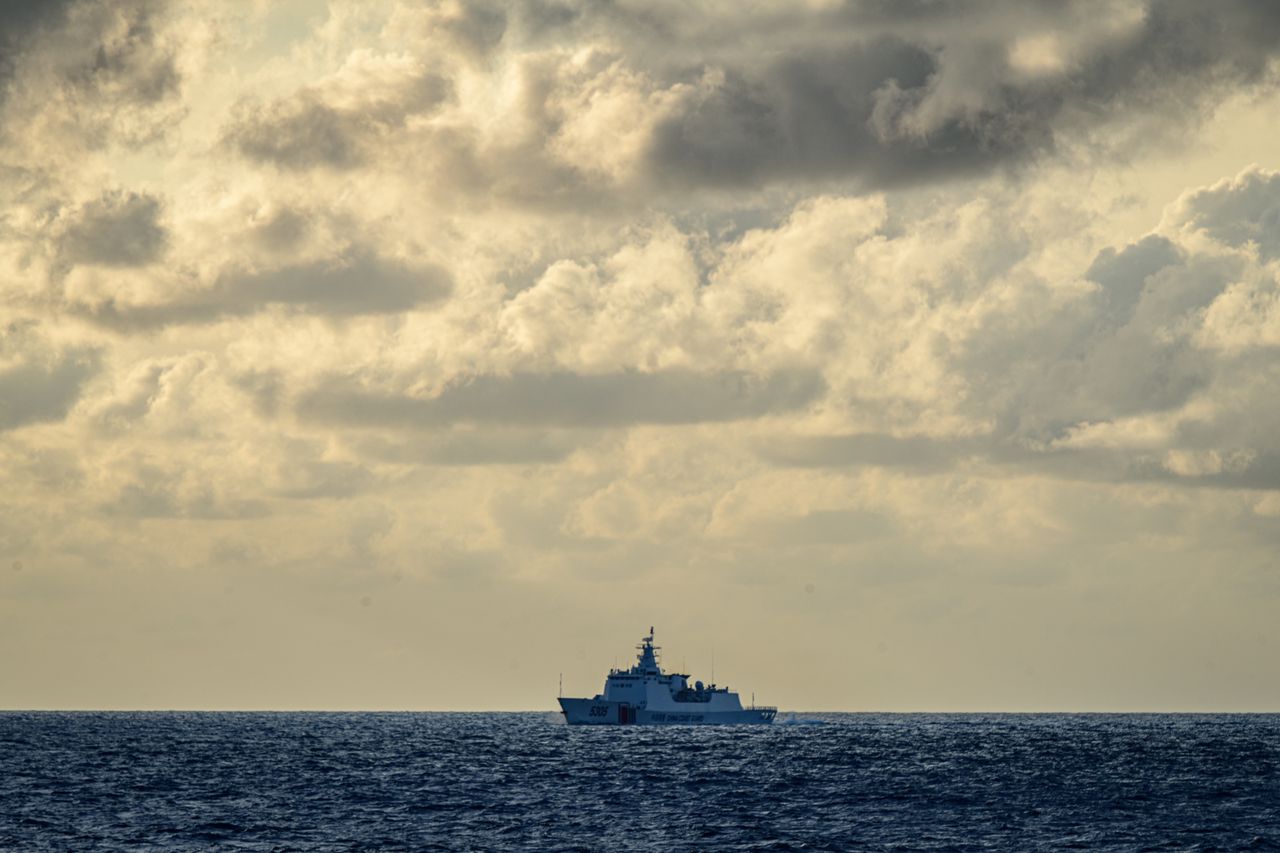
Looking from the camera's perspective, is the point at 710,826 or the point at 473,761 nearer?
the point at 710,826

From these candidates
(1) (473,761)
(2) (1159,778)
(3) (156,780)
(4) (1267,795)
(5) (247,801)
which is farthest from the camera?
(1) (473,761)

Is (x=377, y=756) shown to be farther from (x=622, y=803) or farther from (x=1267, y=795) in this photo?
(x=1267, y=795)

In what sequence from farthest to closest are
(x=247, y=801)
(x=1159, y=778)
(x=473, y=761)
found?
1. (x=473, y=761)
2. (x=1159, y=778)
3. (x=247, y=801)

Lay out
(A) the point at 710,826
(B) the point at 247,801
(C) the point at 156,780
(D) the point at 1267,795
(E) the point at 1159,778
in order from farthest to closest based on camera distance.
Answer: (E) the point at 1159,778, (C) the point at 156,780, (D) the point at 1267,795, (B) the point at 247,801, (A) the point at 710,826

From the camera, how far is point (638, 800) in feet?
324

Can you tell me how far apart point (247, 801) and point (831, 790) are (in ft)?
134

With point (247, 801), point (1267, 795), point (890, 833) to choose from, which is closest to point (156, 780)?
point (247, 801)

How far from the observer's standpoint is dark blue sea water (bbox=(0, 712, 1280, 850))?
249ft

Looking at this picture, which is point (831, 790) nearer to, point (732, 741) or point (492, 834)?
point (492, 834)

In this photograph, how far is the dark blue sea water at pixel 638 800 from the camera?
75750 millimetres

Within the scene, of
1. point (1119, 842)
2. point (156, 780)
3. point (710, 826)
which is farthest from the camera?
point (156, 780)

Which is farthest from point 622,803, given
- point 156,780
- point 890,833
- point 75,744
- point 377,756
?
point 75,744

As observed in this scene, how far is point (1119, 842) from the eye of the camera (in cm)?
7612

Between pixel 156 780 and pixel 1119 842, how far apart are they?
2845 inches
